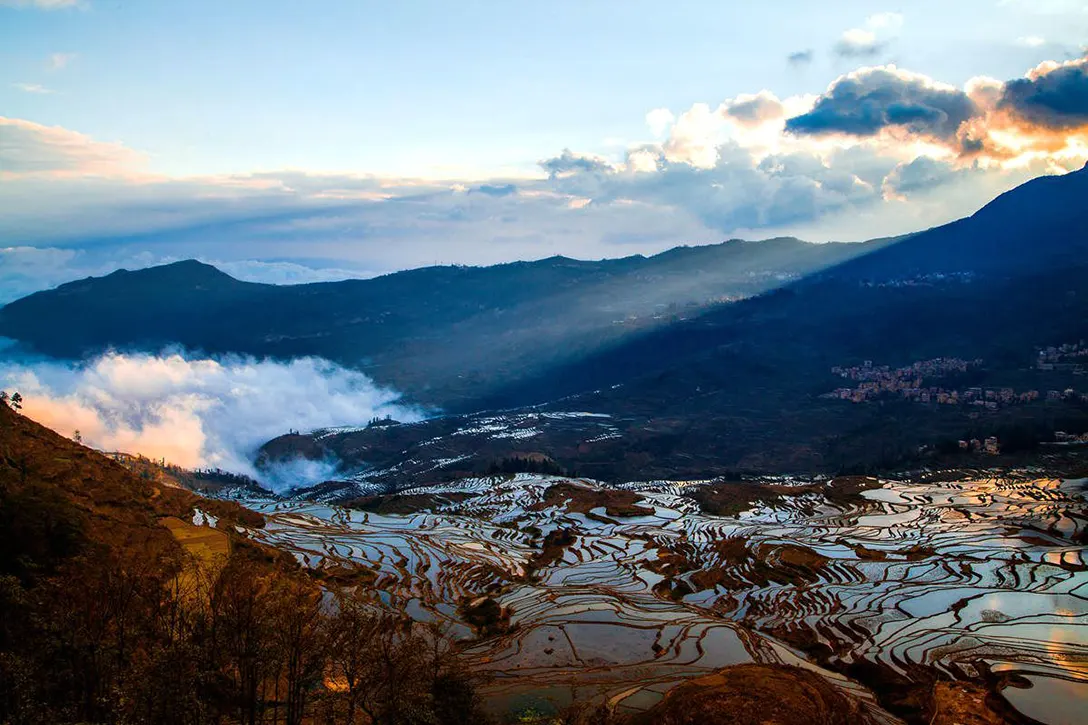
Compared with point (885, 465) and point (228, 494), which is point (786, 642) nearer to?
point (885, 465)

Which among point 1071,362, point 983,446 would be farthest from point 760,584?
point 1071,362

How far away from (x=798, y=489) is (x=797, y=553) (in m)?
41.0

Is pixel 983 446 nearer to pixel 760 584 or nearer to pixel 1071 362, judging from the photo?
pixel 760 584

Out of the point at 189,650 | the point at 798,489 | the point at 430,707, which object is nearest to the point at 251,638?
the point at 189,650

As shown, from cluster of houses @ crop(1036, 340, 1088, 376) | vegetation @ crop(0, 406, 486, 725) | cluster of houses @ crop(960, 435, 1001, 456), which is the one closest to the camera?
vegetation @ crop(0, 406, 486, 725)

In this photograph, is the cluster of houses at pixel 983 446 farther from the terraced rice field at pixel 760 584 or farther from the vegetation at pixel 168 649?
the vegetation at pixel 168 649

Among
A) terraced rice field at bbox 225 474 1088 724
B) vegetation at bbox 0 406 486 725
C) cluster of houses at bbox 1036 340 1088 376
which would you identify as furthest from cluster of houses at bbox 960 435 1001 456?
vegetation at bbox 0 406 486 725

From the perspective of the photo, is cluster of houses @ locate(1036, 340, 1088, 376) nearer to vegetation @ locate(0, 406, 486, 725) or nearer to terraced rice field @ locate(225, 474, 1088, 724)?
terraced rice field @ locate(225, 474, 1088, 724)

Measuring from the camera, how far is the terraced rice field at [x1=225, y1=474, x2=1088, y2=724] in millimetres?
42750

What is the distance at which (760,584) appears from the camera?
62156 mm

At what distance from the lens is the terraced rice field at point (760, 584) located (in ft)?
140

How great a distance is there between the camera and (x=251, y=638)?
29094 mm

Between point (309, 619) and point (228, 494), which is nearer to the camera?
point (309, 619)

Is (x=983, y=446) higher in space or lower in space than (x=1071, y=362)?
lower
